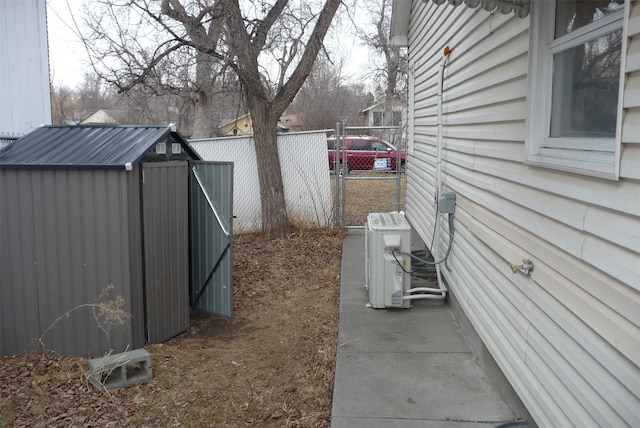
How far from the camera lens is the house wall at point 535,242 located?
2238mm

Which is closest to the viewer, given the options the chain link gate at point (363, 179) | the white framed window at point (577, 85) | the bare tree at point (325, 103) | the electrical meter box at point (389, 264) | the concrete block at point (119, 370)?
the white framed window at point (577, 85)

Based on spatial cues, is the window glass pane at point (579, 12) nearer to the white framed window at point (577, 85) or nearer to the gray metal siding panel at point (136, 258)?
the white framed window at point (577, 85)

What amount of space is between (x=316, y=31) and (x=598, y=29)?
25.8 ft

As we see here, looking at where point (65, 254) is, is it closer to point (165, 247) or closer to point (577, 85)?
point (165, 247)

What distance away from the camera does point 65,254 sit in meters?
4.93

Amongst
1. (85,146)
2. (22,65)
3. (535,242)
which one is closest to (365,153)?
(22,65)

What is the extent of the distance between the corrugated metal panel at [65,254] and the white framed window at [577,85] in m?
3.36

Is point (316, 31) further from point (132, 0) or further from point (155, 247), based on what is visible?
point (155, 247)

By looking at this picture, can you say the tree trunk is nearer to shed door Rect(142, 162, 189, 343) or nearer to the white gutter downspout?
the white gutter downspout

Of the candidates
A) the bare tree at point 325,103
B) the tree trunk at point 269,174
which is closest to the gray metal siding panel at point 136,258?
the tree trunk at point 269,174

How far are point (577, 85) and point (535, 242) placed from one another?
3.00ft

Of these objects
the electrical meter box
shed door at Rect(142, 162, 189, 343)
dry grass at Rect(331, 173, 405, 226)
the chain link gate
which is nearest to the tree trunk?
the chain link gate

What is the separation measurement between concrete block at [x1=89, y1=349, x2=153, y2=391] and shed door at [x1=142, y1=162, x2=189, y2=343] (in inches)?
34.8

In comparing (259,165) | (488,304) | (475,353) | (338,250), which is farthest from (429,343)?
(259,165)
